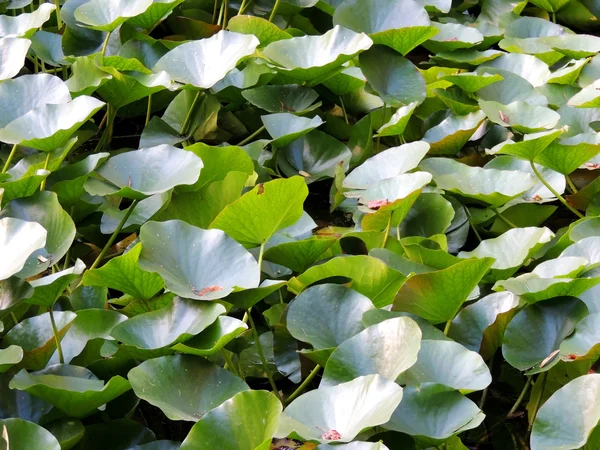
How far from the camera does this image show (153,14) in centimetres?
147

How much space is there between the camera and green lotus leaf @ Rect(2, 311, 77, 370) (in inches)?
34.2

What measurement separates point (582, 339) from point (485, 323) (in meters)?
0.11

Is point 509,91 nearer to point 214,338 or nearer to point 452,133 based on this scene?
point 452,133

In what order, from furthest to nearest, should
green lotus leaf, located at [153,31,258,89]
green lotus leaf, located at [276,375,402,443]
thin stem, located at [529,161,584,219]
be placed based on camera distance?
green lotus leaf, located at [153,31,258,89] → thin stem, located at [529,161,584,219] → green lotus leaf, located at [276,375,402,443]

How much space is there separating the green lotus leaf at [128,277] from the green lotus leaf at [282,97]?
55 cm

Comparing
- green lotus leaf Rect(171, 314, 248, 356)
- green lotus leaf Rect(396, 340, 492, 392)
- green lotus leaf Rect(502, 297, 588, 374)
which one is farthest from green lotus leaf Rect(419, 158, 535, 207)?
green lotus leaf Rect(171, 314, 248, 356)

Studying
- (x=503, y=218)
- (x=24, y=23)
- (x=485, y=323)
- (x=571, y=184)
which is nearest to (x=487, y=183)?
(x=503, y=218)

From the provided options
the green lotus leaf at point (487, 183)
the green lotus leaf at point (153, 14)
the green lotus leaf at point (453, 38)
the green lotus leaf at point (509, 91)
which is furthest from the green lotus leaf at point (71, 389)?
the green lotus leaf at point (453, 38)

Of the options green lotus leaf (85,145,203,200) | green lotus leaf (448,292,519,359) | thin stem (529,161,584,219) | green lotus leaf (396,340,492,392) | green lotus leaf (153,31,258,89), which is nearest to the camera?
green lotus leaf (396,340,492,392)

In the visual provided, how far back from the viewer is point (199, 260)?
932mm

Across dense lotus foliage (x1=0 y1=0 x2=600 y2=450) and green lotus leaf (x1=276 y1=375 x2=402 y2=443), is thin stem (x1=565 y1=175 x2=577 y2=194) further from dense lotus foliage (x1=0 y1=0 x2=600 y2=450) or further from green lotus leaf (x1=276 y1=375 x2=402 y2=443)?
green lotus leaf (x1=276 y1=375 x2=402 y2=443)

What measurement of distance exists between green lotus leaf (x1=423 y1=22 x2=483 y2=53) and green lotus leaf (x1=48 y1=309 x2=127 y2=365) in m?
1.00

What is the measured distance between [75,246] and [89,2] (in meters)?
0.53

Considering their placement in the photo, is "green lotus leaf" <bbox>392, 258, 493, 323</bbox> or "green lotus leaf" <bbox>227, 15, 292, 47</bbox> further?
"green lotus leaf" <bbox>227, 15, 292, 47</bbox>
